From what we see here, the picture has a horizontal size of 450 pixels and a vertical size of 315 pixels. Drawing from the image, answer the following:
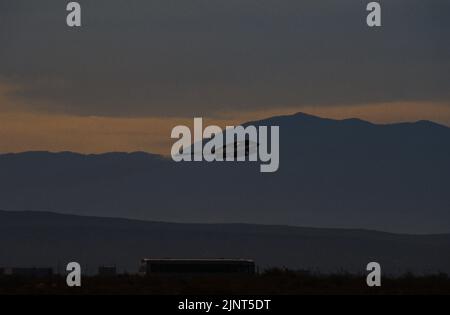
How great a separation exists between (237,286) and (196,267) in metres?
46.7

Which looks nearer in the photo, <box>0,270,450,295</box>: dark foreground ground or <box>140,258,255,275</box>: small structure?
<box>0,270,450,295</box>: dark foreground ground

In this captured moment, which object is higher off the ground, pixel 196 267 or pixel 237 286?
pixel 196 267

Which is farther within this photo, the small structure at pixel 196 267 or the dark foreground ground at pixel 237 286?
the small structure at pixel 196 267

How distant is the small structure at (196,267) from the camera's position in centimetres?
14375

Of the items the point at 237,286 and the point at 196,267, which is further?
the point at 196,267

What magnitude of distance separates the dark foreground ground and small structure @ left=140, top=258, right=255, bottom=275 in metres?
23.5

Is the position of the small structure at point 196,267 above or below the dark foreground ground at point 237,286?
above

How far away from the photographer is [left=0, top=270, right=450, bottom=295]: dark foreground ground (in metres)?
96.1

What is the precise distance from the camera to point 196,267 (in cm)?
14725

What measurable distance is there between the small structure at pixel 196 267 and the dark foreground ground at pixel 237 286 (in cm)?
2352

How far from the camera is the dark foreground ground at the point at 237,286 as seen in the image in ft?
315
